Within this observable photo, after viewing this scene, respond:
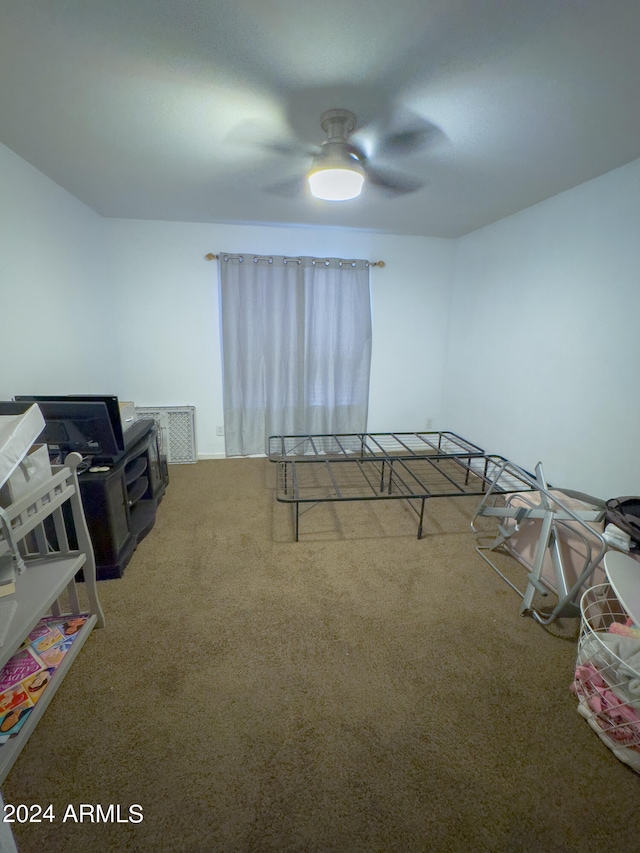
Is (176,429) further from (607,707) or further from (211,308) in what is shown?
(607,707)

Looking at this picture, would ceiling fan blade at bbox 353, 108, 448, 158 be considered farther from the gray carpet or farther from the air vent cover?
the air vent cover

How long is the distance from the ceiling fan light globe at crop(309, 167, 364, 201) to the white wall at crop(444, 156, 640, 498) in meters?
1.62

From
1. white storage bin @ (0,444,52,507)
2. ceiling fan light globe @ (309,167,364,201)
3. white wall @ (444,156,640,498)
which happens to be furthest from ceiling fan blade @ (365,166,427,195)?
white storage bin @ (0,444,52,507)

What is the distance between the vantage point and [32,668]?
4.16ft

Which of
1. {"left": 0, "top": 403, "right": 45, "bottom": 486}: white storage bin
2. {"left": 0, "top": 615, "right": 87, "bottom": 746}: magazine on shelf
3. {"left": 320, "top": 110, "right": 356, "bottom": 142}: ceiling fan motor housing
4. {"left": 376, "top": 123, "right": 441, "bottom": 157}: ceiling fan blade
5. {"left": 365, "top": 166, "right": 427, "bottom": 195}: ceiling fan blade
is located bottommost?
{"left": 0, "top": 615, "right": 87, "bottom": 746}: magazine on shelf

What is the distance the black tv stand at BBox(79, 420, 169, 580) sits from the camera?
1.83m

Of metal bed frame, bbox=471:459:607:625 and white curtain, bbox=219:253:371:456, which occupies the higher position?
white curtain, bbox=219:253:371:456

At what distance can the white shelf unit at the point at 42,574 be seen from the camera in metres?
1.04

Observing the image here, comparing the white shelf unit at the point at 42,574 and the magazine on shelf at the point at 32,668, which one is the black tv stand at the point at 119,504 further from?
the magazine on shelf at the point at 32,668

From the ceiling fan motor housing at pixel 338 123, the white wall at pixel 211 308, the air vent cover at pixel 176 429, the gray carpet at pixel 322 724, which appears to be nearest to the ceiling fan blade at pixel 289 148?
the ceiling fan motor housing at pixel 338 123

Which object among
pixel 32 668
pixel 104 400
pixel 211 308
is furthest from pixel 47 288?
pixel 32 668

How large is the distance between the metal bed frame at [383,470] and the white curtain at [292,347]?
0.32m

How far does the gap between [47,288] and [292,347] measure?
1964mm


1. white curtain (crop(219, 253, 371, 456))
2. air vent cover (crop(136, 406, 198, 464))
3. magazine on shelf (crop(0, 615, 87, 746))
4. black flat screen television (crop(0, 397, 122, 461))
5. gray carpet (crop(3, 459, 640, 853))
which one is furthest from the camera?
air vent cover (crop(136, 406, 198, 464))
